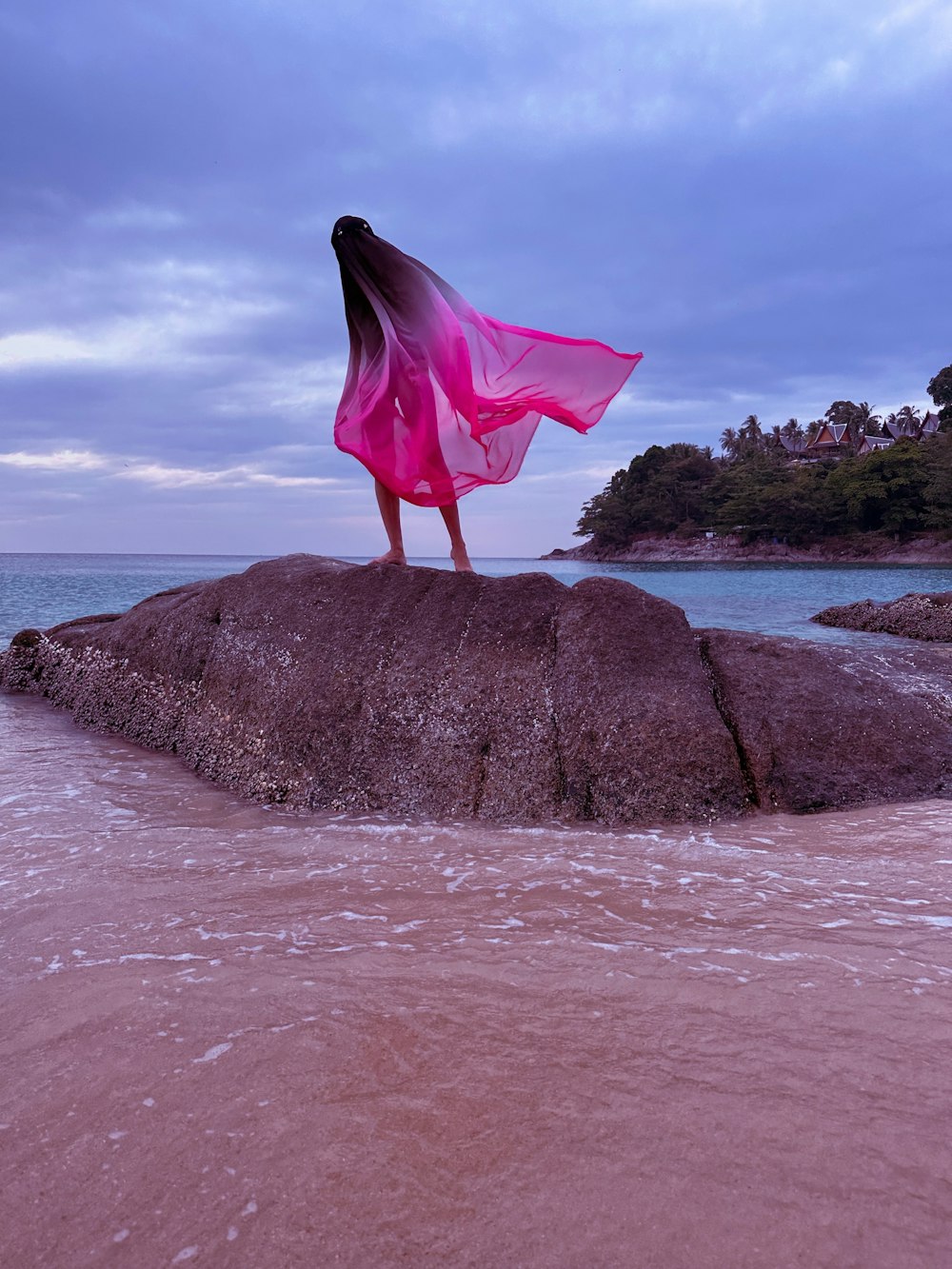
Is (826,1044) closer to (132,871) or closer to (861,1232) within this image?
(861,1232)

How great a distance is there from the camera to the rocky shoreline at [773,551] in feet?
170

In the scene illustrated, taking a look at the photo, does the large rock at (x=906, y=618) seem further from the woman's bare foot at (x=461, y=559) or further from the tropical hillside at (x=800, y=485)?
the tropical hillside at (x=800, y=485)

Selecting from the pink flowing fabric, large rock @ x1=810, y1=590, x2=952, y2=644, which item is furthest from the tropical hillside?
the pink flowing fabric

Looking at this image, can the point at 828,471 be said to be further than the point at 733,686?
Yes

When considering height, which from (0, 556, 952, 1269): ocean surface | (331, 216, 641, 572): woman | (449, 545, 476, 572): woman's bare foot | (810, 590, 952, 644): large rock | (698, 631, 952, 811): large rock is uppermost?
(331, 216, 641, 572): woman

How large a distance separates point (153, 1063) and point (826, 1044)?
1.54 metres

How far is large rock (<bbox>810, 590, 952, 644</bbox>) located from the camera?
12.7m

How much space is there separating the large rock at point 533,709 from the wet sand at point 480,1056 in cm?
50

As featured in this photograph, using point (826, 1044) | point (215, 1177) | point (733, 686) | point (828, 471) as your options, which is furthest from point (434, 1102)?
point (828, 471)

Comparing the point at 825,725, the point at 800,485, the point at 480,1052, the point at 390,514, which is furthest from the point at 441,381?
the point at 800,485

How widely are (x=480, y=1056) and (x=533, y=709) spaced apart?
2.13 metres

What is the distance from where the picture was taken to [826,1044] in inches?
72.7

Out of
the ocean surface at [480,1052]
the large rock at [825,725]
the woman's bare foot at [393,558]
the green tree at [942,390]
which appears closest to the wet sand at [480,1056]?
the ocean surface at [480,1052]

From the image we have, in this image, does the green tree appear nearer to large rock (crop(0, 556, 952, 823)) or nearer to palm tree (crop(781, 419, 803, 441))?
palm tree (crop(781, 419, 803, 441))
